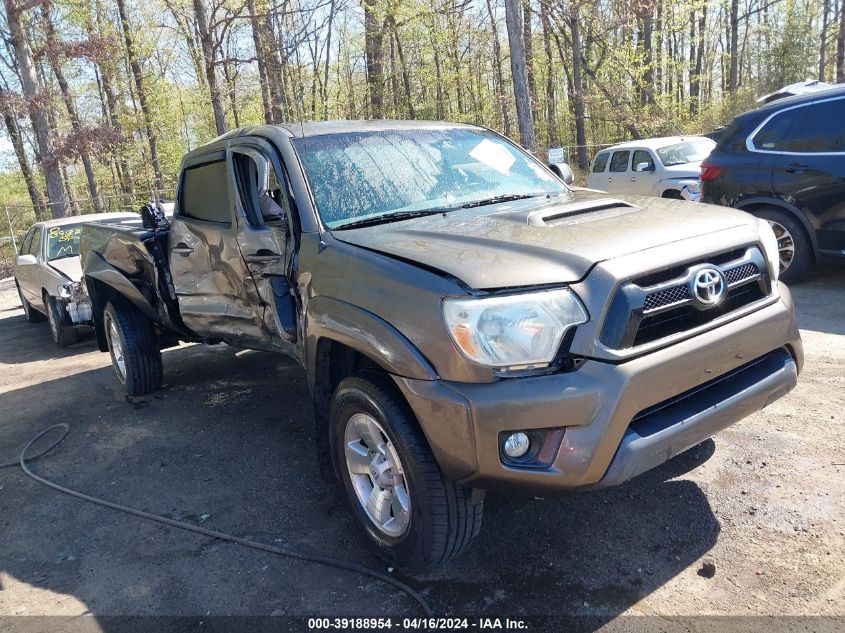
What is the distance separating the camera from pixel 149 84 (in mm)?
25516

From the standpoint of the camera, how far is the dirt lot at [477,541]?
102 inches

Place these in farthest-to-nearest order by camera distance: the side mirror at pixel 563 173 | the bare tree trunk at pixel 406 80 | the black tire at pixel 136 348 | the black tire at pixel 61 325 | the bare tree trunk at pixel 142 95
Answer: the bare tree trunk at pixel 406 80 < the bare tree trunk at pixel 142 95 < the black tire at pixel 61 325 < the black tire at pixel 136 348 < the side mirror at pixel 563 173

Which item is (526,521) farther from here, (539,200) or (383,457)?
(539,200)

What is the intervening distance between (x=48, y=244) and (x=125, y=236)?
14.8ft

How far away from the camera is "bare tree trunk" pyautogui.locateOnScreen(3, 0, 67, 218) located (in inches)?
563

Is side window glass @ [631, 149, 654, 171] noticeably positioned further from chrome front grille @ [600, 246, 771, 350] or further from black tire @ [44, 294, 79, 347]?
chrome front grille @ [600, 246, 771, 350]

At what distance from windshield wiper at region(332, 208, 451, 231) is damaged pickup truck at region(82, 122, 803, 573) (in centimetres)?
1

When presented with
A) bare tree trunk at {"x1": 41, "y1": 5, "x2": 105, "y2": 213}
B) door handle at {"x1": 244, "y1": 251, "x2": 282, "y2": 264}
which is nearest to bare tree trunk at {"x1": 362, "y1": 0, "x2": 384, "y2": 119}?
bare tree trunk at {"x1": 41, "y1": 5, "x2": 105, "y2": 213}

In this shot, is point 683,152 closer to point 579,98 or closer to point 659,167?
point 659,167

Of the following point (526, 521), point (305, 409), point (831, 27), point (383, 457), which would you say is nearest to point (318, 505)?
point (383, 457)

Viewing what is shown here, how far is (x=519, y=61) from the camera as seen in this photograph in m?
14.5

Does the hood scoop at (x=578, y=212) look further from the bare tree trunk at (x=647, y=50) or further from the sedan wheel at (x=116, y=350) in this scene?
the bare tree trunk at (x=647, y=50)

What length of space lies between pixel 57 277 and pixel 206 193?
4700mm

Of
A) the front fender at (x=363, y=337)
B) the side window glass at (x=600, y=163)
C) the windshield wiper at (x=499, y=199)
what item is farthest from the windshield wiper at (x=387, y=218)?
the side window glass at (x=600, y=163)
